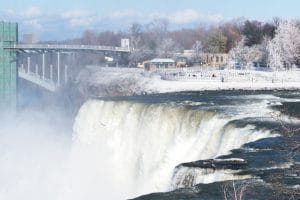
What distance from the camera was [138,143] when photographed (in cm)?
2323

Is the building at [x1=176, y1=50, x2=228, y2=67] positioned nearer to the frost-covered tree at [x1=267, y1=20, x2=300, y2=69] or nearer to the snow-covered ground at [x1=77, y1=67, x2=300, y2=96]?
the frost-covered tree at [x1=267, y1=20, x2=300, y2=69]

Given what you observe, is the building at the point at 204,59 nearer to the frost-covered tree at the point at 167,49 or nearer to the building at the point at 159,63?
the building at the point at 159,63

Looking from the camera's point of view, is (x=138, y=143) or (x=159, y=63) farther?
(x=159, y=63)

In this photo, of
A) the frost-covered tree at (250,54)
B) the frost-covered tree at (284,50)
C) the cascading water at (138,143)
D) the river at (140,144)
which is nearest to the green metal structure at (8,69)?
the river at (140,144)

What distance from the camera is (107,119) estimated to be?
27031 mm

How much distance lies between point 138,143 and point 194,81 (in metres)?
18.3

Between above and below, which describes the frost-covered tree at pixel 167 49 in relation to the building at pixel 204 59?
above

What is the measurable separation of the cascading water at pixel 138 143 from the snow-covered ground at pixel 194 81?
476 inches

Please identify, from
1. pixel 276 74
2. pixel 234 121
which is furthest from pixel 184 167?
pixel 276 74

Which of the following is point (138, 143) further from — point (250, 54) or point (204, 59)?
point (204, 59)

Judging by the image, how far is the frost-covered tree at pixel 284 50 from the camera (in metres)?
48.7

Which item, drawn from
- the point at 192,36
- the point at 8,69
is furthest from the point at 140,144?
the point at 192,36

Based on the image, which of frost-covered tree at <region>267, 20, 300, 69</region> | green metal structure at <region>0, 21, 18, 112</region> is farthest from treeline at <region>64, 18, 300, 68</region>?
green metal structure at <region>0, 21, 18, 112</region>

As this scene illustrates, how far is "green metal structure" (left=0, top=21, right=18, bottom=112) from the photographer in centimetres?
4897
